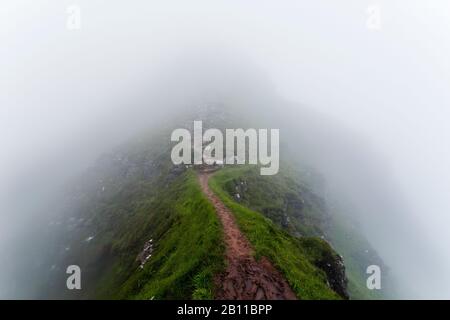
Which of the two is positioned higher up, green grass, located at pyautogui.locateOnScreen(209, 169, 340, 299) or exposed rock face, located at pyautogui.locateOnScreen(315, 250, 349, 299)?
green grass, located at pyautogui.locateOnScreen(209, 169, 340, 299)

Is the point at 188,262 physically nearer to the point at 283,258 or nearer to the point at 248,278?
the point at 248,278

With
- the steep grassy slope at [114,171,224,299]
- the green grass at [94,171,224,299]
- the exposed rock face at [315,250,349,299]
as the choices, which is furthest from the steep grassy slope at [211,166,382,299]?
the steep grassy slope at [114,171,224,299]

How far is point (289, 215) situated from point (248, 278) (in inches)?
4329

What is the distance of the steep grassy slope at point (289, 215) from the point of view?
138 feet

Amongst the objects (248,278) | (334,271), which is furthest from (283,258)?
(334,271)

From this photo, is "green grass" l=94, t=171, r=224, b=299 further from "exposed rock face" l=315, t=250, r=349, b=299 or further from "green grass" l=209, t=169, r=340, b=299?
"exposed rock face" l=315, t=250, r=349, b=299

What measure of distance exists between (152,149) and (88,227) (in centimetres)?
5618

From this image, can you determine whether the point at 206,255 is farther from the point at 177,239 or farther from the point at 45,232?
the point at 45,232

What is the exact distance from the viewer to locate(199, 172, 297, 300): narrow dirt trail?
28.8 meters

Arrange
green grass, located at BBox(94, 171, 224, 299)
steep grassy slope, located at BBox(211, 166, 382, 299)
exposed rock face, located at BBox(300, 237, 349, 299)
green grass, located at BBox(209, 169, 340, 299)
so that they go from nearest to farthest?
green grass, located at BBox(209, 169, 340, 299) < green grass, located at BBox(94, 171, 224, 299) < steep grassy slope, located at BBox(211, 166, 382, 299) < exposed rock face, located at BBox(300, 237, 349, 299)

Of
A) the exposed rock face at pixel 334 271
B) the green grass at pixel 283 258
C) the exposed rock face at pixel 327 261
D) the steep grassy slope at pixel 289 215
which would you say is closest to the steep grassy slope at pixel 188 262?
the green grass at pixel 283 258

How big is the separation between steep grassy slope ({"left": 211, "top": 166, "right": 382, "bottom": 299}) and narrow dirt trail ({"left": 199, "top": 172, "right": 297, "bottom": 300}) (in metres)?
1.32

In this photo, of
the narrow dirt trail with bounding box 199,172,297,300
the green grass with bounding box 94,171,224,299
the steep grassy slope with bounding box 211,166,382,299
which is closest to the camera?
the narrow dirt trail with bounding box 199,172,297,300
